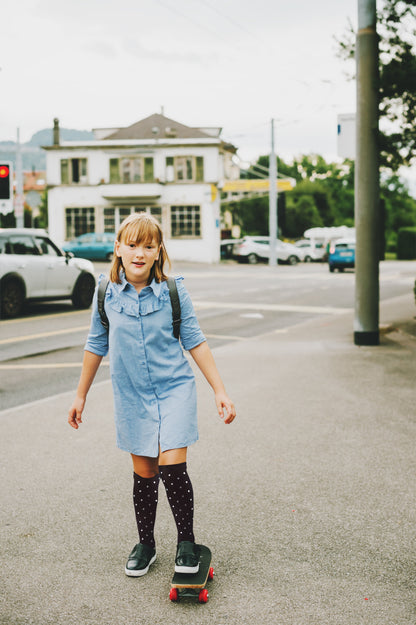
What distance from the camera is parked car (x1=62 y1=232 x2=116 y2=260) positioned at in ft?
138

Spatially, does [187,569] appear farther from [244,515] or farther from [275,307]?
[275,307]

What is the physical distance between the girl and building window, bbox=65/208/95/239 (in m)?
47.9

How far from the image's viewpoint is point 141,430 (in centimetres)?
326

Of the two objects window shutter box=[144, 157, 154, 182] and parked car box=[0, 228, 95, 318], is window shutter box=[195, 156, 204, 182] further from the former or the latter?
parked car box=[0, 228, 95, 318]

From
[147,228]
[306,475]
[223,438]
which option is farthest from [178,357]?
[223,438]

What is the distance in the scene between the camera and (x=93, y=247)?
42.4m

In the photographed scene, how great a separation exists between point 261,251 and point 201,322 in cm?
3160

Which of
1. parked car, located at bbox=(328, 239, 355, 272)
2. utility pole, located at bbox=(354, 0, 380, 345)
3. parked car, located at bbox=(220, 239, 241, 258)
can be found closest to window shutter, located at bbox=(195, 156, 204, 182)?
parked car, located at bbox=(220, 239, 241, 258)

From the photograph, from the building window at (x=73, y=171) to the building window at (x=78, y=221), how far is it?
74.3 inches

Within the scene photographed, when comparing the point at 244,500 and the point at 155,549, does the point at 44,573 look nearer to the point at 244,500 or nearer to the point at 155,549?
the point at 155,549

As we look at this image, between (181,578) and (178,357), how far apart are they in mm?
915

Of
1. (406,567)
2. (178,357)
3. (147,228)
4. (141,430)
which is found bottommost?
(406,567)

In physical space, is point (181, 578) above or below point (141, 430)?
below

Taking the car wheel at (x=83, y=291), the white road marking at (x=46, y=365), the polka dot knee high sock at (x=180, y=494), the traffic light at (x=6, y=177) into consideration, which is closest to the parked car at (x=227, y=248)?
the car wheel at (x=83, y=291)
